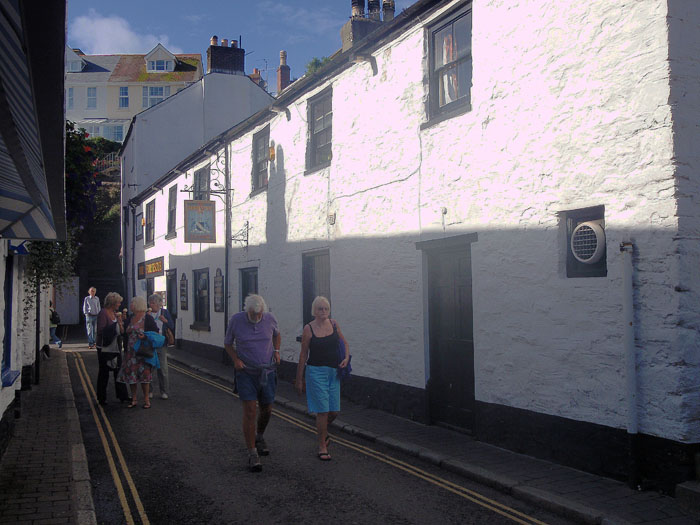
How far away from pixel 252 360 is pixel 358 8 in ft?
29.5

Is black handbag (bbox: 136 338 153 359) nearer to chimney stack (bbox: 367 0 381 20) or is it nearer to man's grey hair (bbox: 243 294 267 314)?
man's grey hair (bbox: 243 294 267 314)

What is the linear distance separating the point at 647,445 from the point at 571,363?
1.14 meters

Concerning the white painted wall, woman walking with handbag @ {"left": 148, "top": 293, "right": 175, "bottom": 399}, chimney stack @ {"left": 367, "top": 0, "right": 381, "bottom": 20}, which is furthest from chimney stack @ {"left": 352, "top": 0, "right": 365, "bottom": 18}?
woman walking with handbag @ {"left": 148, "top": 293, "right": 175, "bottom": 399}

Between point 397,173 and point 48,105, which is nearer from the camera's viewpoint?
point 48,105

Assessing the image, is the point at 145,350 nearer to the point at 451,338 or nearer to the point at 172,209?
the point at 451,338

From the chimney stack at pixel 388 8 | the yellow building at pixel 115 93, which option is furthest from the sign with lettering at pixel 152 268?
the yellow building at pixel 115 93

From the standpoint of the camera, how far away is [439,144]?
911 cm

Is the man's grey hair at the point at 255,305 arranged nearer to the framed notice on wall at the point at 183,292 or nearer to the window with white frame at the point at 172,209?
the framed notice on wall at the point at 183,292

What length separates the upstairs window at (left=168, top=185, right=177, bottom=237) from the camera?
24092 mm

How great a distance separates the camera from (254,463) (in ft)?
22.5

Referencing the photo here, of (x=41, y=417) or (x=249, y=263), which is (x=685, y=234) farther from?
(x=249, y=263)

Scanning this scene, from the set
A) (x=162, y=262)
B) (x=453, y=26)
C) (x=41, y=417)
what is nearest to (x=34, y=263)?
(x=41, y=417)

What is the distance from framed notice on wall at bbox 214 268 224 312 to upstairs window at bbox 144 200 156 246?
950 cm

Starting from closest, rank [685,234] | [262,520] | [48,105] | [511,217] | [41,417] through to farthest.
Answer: [48,105], [262,520], [685,234], [511,217], [41,417]
